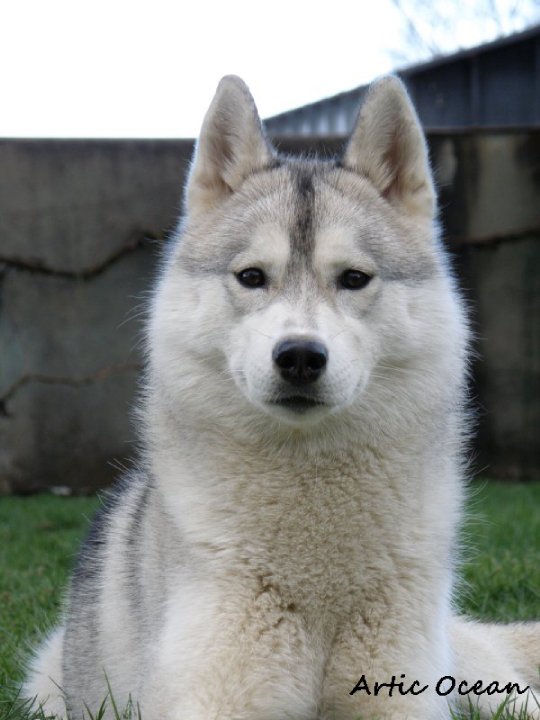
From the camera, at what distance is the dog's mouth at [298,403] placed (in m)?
2.85

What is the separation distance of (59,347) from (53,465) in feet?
3.80

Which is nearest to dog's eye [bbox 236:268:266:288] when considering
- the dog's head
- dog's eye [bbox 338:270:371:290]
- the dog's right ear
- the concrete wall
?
the dog's head

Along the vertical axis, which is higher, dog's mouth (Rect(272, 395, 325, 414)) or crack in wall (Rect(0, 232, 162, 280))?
dog's mouth (Rect(272, 395, 325, 414))

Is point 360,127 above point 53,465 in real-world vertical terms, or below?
above

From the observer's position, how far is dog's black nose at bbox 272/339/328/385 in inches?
107

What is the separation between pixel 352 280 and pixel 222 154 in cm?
80

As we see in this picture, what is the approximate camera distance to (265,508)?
297cm

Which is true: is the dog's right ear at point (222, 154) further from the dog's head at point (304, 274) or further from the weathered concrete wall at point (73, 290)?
the weathered concrete wall at point (73, 290)

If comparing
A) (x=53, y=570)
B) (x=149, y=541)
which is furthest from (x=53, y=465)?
(x=149, y=541)

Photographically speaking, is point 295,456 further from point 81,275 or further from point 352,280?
point 81,275

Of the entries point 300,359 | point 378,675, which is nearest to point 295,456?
point 300,359

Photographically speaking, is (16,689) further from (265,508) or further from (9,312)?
(9,312)

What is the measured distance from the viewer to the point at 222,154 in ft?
11.5

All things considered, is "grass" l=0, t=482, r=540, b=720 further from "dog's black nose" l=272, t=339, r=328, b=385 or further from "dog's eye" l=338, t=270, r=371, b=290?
"dog's eye" l=338, t=270, r=371, b=290
